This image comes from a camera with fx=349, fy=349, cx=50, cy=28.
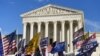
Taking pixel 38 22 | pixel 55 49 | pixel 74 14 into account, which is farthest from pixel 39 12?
pixel 55 49

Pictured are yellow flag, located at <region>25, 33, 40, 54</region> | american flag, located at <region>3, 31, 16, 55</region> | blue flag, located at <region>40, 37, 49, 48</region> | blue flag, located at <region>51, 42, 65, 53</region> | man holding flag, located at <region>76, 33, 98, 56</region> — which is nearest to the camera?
american flag, located at <region>3, 31, 16, 55</region>

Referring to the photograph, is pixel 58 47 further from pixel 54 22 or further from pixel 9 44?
pixel 54 22

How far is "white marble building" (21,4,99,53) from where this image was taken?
87.1 m

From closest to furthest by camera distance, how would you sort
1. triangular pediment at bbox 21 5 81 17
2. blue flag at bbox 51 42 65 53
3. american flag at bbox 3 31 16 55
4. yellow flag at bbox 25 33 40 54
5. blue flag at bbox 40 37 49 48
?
american flag at bbox 3 31 16 55 → yellow flag at bbox 25 33 40 54 → blue flag at bbox 40 37 49 48 → blue flag at bbox 51 42 65 53 → triangular pediment at bbox 21 5 81 17

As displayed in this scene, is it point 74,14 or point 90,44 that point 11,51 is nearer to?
point 90,44

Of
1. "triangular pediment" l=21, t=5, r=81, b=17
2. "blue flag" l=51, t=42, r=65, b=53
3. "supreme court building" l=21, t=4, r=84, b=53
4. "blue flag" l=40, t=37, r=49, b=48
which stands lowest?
"supreme court building" l=21, t=4, r=84, b=53

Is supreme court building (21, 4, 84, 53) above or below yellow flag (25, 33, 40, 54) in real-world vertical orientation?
below

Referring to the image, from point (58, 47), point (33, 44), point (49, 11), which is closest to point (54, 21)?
point (49, 11)

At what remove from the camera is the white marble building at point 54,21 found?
87.1 meters

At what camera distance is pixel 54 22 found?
8831cm

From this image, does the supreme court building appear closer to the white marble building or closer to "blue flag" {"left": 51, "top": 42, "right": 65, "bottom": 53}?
the white marble building

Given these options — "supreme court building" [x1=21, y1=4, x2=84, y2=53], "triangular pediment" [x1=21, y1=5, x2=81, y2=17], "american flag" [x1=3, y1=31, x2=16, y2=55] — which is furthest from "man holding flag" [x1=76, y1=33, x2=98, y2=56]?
"triangular pediment" [x1=21, y1=5, x2=81, y2=17]

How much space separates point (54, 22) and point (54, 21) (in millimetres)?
253

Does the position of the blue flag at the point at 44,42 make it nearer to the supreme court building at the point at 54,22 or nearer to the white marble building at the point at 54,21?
the supreme court building at the point at 54,22
